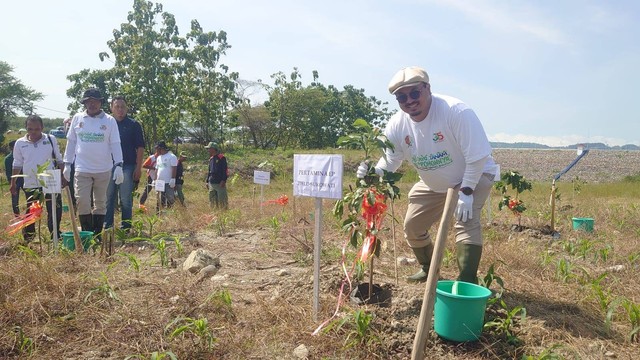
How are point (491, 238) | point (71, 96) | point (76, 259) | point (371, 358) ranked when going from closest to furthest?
point (371, 358) → point (76, 259) → point (491, 238) → point (71, 96)

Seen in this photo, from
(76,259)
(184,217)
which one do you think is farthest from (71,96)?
(76,259)

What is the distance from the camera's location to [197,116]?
18.5 metres

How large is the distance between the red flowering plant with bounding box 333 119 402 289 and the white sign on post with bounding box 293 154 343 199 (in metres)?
0.18

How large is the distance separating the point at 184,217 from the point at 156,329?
3.73 meters

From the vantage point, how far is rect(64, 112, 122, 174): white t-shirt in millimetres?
4309

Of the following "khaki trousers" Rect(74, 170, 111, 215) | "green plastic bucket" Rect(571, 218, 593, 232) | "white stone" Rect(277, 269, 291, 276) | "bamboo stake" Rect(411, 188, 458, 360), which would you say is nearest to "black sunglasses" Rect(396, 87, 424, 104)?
"bamboo stake" Rect(411, 188, 458, 360)

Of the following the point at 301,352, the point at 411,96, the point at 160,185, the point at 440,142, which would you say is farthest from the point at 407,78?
the point at 160,185

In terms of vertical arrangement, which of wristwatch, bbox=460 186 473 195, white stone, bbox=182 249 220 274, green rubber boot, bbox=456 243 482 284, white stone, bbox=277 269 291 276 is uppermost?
wristwatch, bbox=460 186 473 195

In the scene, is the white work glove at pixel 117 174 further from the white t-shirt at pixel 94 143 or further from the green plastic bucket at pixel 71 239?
the green plastic bucket at pixel 71 239

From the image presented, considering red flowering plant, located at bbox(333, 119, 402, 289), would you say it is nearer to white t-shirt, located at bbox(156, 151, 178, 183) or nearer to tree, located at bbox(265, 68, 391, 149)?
white t-shirt, located at bbox(156, 151, 178, 183)

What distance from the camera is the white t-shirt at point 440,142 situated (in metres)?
2.68

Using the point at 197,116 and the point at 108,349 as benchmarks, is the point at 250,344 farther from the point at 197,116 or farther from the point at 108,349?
the point at 197,116

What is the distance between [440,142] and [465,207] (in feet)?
1.44

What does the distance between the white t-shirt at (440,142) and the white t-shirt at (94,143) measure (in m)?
2.79
